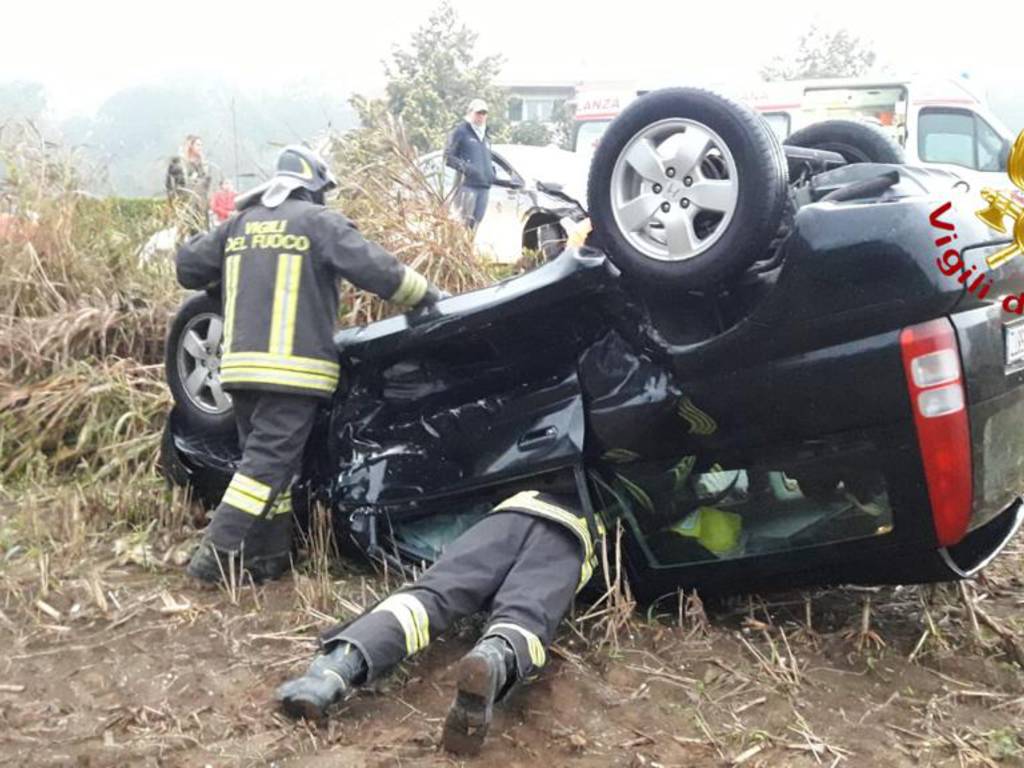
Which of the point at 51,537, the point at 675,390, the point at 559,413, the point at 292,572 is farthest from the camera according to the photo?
the point at 51,537

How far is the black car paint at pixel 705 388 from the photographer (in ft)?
8.04

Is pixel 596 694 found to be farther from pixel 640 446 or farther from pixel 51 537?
pixel 51 537

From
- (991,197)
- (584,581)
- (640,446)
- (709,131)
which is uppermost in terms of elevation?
(709,131)

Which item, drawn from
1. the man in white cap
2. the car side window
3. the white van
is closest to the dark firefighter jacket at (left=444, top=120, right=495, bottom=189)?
the man in white cap

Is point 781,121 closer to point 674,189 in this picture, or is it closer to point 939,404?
point 674,189

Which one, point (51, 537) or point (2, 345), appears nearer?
point (51, 537)

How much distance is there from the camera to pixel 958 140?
13.3 m

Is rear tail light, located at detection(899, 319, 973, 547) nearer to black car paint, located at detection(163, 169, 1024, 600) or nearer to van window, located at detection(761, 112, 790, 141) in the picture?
black car paint, located at detection(163, 169, 1024, 600)

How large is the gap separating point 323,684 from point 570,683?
616mm

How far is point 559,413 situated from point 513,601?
0.61 meters

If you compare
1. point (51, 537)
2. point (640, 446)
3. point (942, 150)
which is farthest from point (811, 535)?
point (942, 150)

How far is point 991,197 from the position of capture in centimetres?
266

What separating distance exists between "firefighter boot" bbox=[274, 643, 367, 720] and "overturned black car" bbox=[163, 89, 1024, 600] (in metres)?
0.76

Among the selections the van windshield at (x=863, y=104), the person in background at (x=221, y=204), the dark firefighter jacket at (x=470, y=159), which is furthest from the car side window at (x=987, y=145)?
the person in background at (x=221, y=204)
